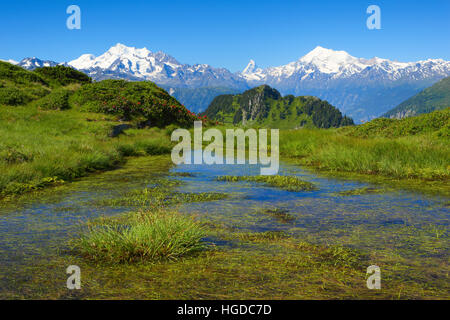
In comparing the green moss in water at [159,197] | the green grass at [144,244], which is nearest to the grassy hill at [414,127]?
the green moss in water at [159,197]

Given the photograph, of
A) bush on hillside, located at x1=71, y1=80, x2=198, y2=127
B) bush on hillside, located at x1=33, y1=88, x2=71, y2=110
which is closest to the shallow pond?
bush on hillside, located at x1=33, y1=88, x2=71, y2=110

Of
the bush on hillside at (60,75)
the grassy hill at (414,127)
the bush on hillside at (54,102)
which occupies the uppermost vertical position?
the bush on hillside at (60,75)

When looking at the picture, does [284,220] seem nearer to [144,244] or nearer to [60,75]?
[144,244]

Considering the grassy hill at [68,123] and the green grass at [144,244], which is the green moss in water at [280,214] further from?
the grassy hill at [68,123]

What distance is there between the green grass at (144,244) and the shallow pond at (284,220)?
21.9 inches

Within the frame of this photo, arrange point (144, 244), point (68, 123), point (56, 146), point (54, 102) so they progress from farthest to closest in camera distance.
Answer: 1. point (54, 102)
2. point (68, 123)
3. point (56, 146)
4. point (144, 244)

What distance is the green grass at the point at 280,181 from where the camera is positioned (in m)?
11.6

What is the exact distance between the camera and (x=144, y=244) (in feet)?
17.8

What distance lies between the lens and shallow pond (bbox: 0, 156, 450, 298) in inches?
212

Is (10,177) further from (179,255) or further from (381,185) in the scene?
(381,185)

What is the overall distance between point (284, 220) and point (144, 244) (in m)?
3.35

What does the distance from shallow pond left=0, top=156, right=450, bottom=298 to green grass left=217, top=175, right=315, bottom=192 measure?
0.41 m

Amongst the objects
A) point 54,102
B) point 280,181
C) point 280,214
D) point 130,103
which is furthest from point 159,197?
point 130,103

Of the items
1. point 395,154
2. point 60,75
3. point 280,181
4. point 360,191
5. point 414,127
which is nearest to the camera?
point 360,191
